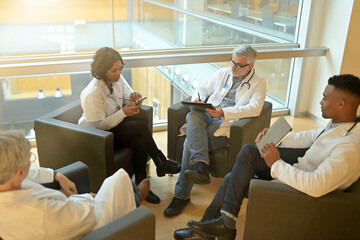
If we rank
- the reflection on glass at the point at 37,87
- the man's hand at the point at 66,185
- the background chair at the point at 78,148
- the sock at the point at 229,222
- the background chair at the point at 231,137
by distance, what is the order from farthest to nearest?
the reflection on glass at the point at 37,87 < the background chair at the point at 231,137 < the background chair at the point at 78,148 < the sock at the point at 229,222 < the man's hand at the point at 66,185

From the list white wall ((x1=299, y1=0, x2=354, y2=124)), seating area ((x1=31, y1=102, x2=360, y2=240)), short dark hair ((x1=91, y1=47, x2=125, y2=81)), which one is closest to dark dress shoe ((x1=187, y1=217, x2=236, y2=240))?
Result: seating area ((x1=31, y1=102, x2=360, y2=240))

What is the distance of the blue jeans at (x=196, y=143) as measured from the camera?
9.64 feet

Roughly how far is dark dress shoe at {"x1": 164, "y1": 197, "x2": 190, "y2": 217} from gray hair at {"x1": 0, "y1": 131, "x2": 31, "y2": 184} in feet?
5.09

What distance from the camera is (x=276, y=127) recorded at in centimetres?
251

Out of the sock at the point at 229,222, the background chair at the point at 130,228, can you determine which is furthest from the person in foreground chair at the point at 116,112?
the background chair at the point at 130,228

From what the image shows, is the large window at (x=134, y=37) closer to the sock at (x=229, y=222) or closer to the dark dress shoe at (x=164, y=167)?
the dark dress shoe at (x=164, y=167)

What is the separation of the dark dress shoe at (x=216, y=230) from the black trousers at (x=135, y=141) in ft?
2.85

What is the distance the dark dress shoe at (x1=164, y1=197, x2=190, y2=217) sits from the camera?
2898 millimetres

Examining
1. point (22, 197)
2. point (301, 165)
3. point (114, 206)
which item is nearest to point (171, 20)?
point (301, 165)

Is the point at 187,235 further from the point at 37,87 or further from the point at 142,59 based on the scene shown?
the point at 37,87

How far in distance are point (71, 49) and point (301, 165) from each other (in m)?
2.66

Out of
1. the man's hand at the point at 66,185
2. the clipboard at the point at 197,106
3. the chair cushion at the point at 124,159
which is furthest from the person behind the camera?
the clipboard at the point at 197,106

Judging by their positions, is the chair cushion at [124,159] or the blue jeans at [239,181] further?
the chair cushion at [124,159]

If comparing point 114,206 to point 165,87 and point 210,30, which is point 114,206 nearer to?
point 165,87
